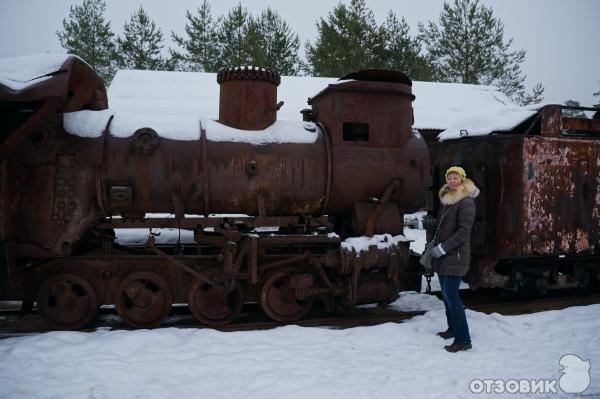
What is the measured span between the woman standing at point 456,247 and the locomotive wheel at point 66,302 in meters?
4.25

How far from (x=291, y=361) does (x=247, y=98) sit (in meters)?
3.45

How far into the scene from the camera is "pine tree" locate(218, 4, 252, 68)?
2600cm

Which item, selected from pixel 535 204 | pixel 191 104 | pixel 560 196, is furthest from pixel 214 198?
pixel 191 104

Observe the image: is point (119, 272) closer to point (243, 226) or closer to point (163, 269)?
point (163, 269)

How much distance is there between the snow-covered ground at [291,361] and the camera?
3691 mm

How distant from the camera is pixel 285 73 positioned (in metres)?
25.8

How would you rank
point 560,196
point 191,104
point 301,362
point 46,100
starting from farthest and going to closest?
point 191,104
point 560,196
point 46,100
point 301,362

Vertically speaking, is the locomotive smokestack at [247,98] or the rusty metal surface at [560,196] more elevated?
the locomotive smokestack at [247,98]

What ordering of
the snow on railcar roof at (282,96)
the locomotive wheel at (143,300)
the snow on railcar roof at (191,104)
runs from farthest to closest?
the snow on railcar roof at (282,96), the locomotive wheel at (143,300), the snow on railcar roof at (191,104)

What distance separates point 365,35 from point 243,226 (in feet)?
73.5

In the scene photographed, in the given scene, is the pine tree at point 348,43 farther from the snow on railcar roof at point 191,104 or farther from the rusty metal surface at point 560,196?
the rusty metal surface at point 560,196

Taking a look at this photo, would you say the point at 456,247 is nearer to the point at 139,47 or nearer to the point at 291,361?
the point at 291,361

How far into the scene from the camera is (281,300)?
18.8ft

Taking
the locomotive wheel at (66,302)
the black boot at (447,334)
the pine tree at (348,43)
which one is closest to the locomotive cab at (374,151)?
the black boot at (447,334)
